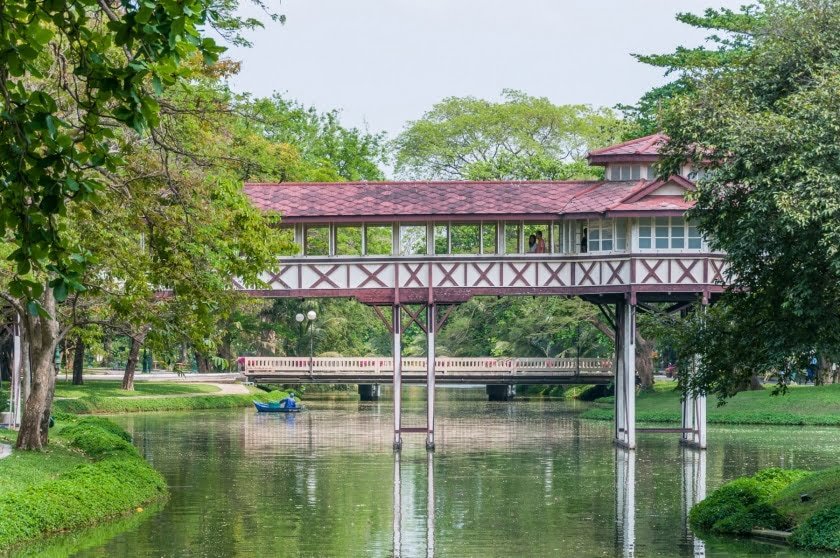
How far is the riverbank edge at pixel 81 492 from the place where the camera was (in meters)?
21.4

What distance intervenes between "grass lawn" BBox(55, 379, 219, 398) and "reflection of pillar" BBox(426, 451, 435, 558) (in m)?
23.4

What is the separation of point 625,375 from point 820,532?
19451 mm

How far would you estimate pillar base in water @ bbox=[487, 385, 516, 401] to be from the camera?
257 ft

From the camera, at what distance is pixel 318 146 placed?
83.0 m

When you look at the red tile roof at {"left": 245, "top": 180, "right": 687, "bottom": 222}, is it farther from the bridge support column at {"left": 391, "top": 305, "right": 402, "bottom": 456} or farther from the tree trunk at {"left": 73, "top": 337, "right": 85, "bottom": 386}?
the tree trunk at {"left": 73, "top": 337, "right": 85, "bottom": 386}

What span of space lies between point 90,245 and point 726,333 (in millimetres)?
11709

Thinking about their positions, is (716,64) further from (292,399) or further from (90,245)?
(292,399)

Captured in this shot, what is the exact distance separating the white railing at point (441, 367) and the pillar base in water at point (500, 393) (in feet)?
52.9

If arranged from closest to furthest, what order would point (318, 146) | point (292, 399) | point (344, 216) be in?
point (344, 216), point (292, 399), point (318, 146)

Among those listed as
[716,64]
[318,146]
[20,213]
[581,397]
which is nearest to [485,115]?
[318,146]

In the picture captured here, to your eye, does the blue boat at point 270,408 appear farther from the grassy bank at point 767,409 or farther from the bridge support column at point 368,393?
the bridge support column at point 368,393

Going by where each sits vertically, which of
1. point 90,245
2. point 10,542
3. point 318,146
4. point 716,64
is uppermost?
point 318,146

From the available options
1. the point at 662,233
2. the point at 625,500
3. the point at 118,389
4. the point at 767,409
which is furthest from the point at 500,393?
the point at 625,500

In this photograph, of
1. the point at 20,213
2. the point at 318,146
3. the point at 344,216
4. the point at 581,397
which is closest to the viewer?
the point at 20,213
